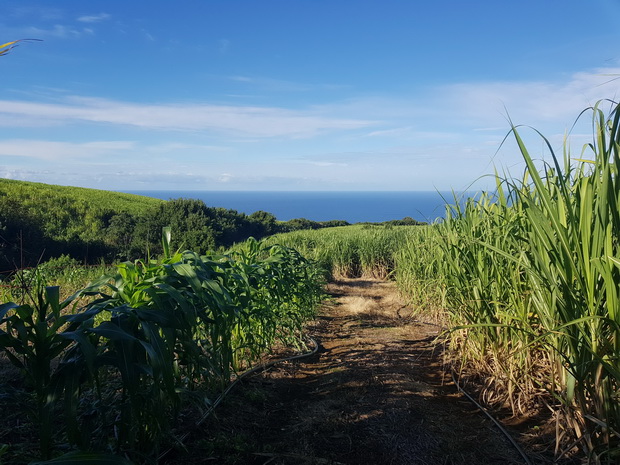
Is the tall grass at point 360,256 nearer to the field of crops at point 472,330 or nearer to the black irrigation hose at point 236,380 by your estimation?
the black irrigation hose at point 236,380

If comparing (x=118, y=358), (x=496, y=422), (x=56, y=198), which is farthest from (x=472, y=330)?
(x=56, y=198)

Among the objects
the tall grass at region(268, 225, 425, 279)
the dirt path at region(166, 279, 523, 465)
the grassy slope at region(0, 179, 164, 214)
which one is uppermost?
the grassy slope at region(0, 179, 164, 214)

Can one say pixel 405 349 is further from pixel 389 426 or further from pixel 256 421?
pixel 256 421

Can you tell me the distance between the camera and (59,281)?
732 centimetres

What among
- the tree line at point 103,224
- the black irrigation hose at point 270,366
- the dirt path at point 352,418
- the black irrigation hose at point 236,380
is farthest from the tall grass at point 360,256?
the tree line at point 103,224

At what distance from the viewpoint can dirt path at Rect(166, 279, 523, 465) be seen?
7.03ft

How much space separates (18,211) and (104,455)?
22014 mm

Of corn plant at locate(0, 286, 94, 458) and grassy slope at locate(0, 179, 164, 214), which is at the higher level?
grassy slope at locate(0, 179, 164, 214)

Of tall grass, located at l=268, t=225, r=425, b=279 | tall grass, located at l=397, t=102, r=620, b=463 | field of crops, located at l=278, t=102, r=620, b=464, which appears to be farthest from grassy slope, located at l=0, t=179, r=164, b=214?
tall grass, located at l=397, t=102, r=620, b=463

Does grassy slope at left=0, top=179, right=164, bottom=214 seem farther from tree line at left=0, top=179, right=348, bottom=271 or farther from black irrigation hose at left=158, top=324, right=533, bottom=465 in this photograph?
black irrigation hose at left=158, top=324, right=533, bottom=465

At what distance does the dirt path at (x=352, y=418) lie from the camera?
2.14 metres

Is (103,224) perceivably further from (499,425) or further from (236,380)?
(499,425)

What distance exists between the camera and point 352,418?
8.38ft

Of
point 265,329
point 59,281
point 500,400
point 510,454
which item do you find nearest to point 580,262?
point 510,454
